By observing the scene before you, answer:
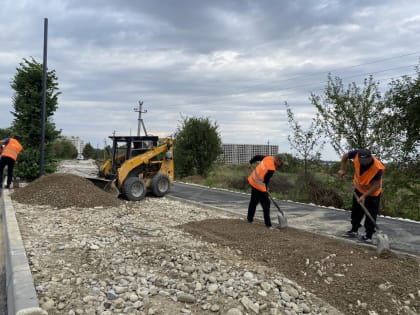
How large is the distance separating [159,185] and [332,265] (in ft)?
23.8

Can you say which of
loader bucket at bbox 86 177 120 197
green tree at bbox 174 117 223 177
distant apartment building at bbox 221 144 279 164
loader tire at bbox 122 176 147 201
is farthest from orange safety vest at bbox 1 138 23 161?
distant apartment building at bbox 221 144 279 164

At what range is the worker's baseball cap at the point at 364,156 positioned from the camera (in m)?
5.94

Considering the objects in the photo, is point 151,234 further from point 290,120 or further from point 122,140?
point 290,120

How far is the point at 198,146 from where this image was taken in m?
23.6

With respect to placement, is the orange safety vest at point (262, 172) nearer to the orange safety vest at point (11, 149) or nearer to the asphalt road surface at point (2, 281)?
the asphalt road surface at point (2, 281)

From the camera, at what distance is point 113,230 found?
642cm

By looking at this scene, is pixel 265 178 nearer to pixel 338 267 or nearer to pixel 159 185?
pixel 338 267

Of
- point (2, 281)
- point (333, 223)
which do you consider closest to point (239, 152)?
point (333, 223)

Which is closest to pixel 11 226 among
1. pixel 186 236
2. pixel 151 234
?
pixel 151 234

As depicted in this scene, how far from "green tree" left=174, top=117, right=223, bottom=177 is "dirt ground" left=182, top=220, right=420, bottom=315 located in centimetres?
1736

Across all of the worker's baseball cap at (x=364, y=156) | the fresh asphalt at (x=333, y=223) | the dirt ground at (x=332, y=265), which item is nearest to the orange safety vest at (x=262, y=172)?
the dirt ground at (x=332, y=265)

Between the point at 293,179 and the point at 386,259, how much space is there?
392 inches

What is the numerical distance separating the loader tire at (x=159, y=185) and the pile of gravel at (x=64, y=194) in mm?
1529

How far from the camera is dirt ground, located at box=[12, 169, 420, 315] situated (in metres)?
4.00
